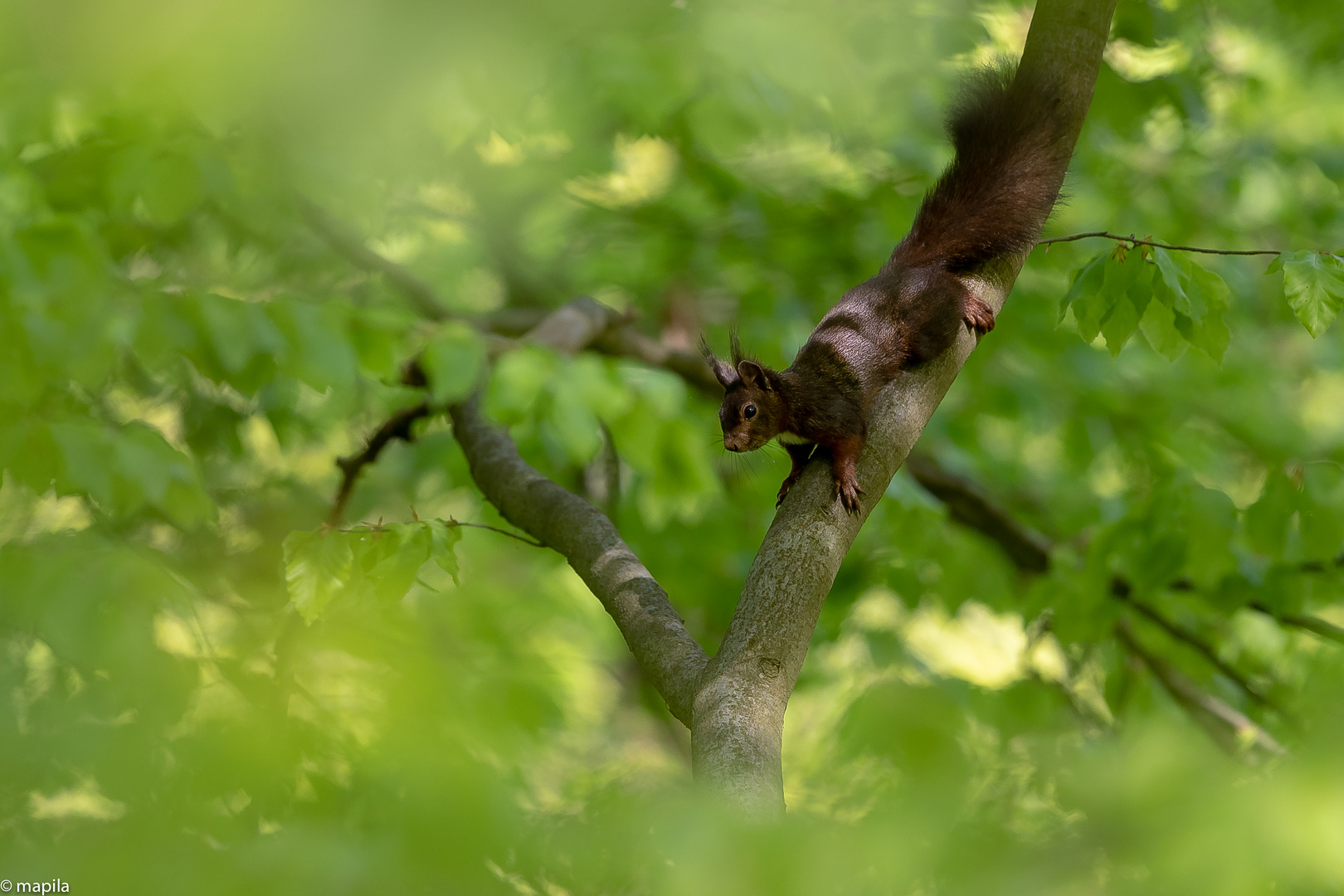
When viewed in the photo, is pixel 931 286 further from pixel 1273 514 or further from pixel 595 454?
A: pixel 595 454

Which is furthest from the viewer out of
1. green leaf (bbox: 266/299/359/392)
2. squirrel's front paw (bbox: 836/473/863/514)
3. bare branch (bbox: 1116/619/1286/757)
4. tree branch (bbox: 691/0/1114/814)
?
bare branch (bbox: 1116/619/1286/757)

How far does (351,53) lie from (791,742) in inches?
196

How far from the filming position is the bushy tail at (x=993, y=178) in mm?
2328

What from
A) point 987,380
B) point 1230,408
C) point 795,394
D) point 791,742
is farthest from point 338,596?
point 1230,408

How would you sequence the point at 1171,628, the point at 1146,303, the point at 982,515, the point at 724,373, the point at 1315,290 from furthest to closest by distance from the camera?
the point at 982,515, the point at 1171,628, the point at 724,373, the point at 1146,303, the point at 1315,290

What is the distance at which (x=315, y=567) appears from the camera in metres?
1.94

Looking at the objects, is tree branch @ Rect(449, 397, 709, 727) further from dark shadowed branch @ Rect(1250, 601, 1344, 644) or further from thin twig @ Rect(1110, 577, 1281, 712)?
thin twig @ Rect(1110, 577, 1281, 712)

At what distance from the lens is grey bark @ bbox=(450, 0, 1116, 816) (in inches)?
56.0

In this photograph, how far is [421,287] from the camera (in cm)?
390

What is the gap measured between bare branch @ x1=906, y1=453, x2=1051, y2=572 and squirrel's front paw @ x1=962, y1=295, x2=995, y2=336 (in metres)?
1.72

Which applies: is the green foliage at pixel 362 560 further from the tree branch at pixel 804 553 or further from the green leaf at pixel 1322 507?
the green leaf at pixel 1322 507

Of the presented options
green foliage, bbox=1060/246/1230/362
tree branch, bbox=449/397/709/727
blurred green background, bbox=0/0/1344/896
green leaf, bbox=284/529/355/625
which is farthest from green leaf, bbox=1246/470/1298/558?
green leaf, bbox=284/529/355/625

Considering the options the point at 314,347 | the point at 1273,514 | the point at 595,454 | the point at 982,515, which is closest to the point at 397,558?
the point at 314,347

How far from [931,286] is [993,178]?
1.05ft
